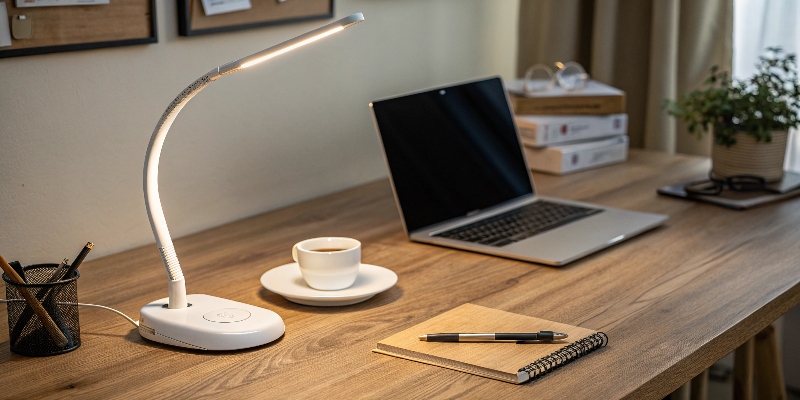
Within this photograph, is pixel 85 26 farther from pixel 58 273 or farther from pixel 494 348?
pixel 494 348

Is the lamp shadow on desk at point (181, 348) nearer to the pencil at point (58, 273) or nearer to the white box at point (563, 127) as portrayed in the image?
the pencil at point (58, 273)

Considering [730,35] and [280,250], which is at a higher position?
[730,35]

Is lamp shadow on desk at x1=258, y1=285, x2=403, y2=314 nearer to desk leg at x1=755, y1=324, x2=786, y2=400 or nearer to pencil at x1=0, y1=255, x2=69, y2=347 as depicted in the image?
pencil at x1=0, y1=255, x2=69, y2=347

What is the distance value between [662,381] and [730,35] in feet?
4.34

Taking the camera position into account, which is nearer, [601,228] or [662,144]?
[601,228]

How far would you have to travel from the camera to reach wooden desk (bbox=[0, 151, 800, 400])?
0.80m

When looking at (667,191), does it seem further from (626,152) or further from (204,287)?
(204,287)

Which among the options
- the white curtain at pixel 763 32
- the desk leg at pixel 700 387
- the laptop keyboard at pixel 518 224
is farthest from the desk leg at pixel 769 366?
the white curtain at pixel 763 32

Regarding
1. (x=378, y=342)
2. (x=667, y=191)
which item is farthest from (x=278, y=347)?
(x=667, y=191)

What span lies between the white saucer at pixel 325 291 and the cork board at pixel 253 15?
459mm

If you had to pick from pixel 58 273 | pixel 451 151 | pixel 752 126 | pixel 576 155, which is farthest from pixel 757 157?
pixel 58 273

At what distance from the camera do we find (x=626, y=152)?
1.89 metres

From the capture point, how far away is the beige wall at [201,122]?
115cm

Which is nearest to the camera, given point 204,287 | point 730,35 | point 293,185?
point 204,287
